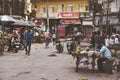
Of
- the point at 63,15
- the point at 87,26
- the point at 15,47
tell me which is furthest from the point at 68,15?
the point at 15,47

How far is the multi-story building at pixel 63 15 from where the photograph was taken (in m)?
68.4

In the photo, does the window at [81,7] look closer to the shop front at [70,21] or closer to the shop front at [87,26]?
the shop front at [70,21]

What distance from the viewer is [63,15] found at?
71625 millimetres

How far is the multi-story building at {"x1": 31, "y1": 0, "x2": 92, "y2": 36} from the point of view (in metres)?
68.4

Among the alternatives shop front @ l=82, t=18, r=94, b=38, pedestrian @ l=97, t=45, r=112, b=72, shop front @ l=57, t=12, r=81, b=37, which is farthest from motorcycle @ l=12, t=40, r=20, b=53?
shop front @ l=57, t=12, r=81, b=37

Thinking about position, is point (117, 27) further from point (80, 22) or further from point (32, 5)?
point (32, 5)

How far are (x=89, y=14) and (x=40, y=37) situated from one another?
18.3 metres

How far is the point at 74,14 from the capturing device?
71062mm

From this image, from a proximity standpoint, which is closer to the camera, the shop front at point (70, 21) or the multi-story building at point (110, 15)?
the multi-story building at point (110, 15)

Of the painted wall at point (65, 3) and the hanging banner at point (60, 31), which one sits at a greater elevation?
the painted wall at point (65, 3)

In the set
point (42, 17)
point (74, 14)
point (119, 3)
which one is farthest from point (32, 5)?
point (119, 3)

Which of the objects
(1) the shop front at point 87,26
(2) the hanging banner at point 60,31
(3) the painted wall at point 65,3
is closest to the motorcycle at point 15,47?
(2) the hanging banner at point 60,31

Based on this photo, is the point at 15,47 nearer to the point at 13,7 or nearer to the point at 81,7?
the point at 13,7

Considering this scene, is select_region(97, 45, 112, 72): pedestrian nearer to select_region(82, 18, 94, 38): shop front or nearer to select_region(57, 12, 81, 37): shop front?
select_region(82, 18, 94, 38): shop front
